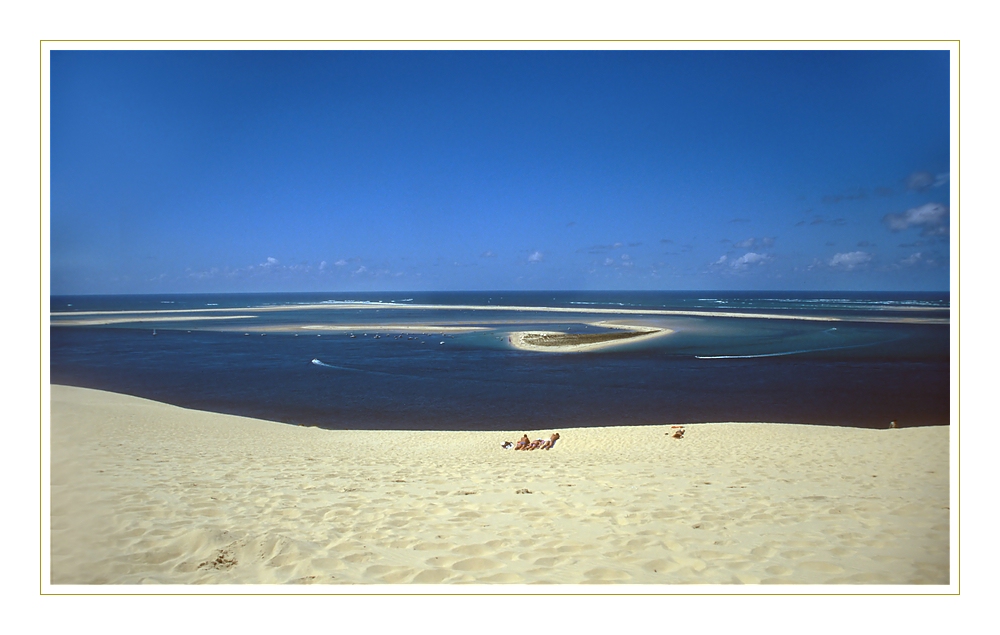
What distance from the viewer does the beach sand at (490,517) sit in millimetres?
2654

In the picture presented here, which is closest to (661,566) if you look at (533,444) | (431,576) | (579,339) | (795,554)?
(795,554)

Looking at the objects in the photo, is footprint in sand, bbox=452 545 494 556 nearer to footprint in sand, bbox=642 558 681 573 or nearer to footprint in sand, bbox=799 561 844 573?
footprint in sand, bbox=642 558 681 573

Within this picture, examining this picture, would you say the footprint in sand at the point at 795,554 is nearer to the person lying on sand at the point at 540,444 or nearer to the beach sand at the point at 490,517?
the beach sand at the point at 490,517

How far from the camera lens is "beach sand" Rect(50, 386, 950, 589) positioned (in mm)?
2654

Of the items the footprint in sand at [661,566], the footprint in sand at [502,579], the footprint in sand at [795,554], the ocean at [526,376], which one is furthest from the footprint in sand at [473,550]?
the ocean at [526,376]

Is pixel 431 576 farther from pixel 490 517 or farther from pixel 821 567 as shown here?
pixel 821 567

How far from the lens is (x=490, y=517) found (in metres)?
3.12

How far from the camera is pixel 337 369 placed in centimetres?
1301

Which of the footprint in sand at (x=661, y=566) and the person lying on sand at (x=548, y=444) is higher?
the footprint in sand at (x=661, y=566)
